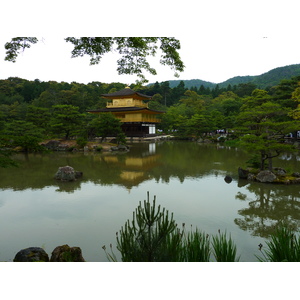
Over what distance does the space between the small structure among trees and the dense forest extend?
3812 mm

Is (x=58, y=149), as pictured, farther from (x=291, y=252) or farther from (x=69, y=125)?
(x=291, y=252)

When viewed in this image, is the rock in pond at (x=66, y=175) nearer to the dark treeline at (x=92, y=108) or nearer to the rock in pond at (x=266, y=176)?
the dark treeline at (x=92, y=108)

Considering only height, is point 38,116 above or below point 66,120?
above

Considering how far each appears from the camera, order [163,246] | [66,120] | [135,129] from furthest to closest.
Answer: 1. [135,129]
2. [66,120]
3. [163,246]

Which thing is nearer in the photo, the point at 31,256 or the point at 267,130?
the point at 31,256

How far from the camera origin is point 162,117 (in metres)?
32.6

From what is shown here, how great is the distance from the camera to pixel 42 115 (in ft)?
69.1

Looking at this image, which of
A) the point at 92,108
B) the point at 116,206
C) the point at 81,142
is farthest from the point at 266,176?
the point at 92,108

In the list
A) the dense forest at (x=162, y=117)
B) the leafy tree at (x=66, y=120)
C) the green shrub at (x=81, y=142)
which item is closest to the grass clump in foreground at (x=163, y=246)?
the dense forest at (x=162, y=117)

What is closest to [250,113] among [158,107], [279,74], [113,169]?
[113,169]

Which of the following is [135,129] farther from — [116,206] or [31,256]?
[31,256]

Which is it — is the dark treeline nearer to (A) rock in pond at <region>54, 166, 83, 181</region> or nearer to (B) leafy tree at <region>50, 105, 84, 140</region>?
(B) leafy tree at <region>50, 105, 84, 140</region>

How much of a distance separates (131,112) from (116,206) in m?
22.2

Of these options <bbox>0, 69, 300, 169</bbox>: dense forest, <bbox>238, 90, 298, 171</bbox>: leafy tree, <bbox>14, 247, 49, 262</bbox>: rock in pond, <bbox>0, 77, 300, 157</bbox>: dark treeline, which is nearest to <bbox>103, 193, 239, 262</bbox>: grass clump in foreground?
<bbox>14, 247, 49, 262</bbox>: rock in pond
